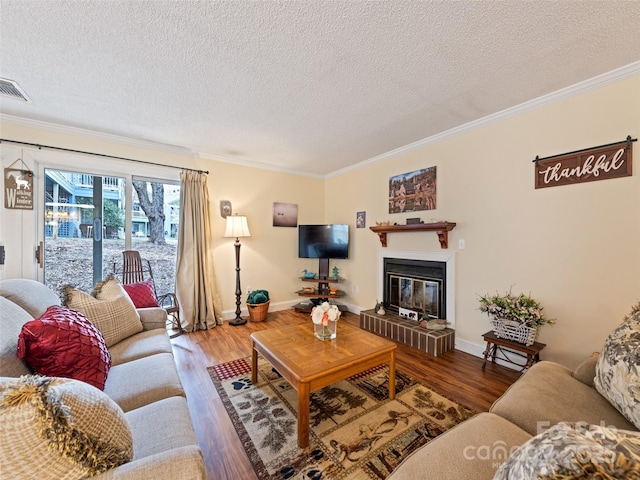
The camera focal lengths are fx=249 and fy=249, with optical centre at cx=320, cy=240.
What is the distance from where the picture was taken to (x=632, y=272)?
1.82 m

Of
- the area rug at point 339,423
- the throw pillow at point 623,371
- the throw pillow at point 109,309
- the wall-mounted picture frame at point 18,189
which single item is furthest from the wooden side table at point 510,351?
the wall-mounted picture frame at point 18,189

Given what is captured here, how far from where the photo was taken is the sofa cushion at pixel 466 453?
2.88 ft

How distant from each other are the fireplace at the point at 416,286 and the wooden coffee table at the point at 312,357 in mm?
1415

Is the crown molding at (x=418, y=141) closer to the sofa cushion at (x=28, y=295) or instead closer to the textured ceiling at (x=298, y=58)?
the textured ceiling at (x=298, y=58)

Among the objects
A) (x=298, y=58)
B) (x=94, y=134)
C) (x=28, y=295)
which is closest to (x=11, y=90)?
(x=94, y=134)

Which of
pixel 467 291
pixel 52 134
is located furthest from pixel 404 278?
pixel 52 134

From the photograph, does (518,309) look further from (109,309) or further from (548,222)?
(109,309)

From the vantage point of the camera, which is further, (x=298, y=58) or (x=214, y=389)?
(x=214, y=389)

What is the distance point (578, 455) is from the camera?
1.58 ft

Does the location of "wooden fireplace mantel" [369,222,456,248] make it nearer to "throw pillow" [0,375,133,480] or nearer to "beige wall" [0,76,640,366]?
"beige wall" [0,76,640,366]

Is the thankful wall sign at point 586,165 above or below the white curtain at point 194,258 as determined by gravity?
above

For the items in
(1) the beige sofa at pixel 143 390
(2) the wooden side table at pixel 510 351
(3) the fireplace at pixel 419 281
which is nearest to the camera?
(1) the beige sofa at pixel 143 390

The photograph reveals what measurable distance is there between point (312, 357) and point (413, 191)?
2534 millimetres

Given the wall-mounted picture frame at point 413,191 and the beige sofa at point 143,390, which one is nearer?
the beige sofa at point 143,390
